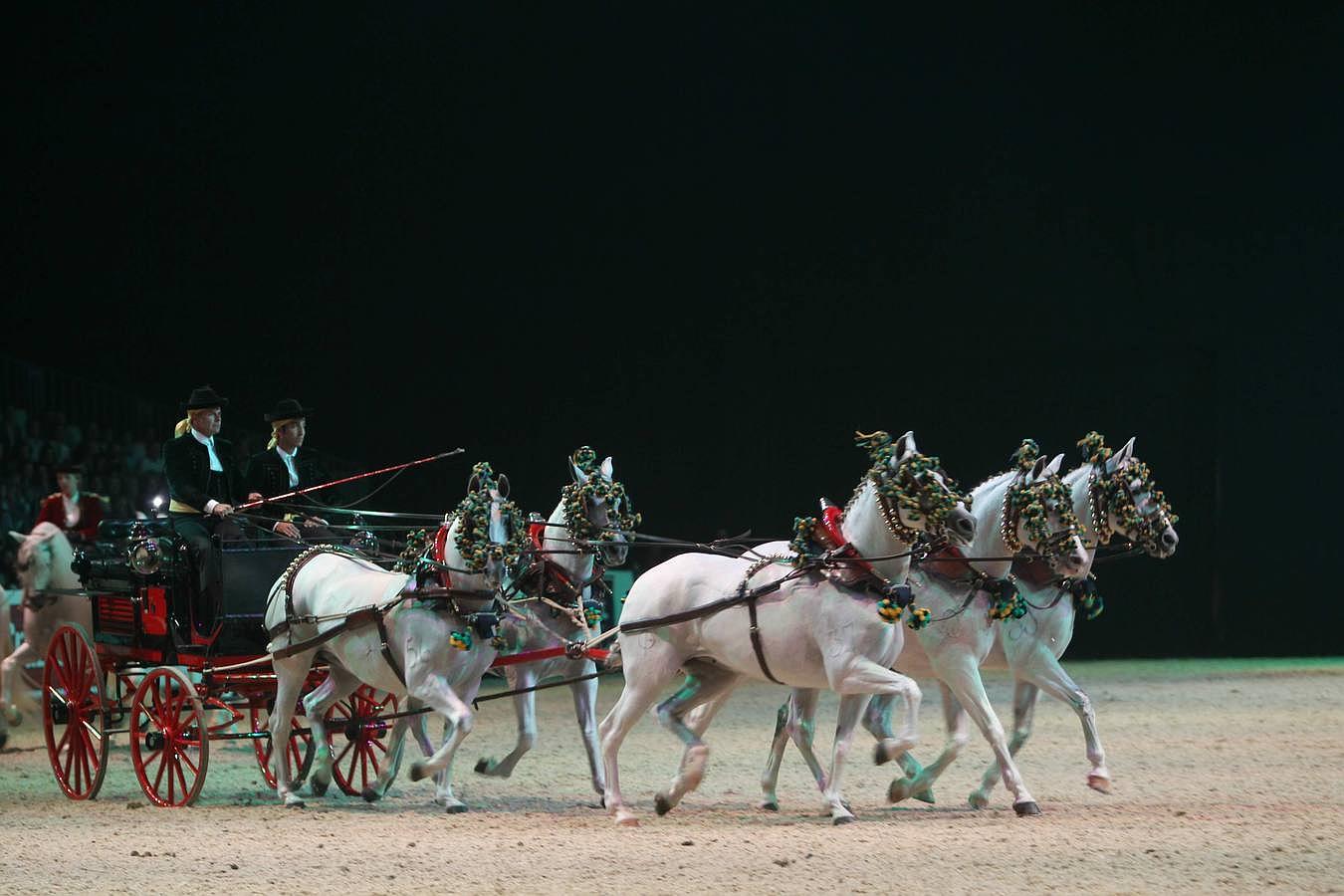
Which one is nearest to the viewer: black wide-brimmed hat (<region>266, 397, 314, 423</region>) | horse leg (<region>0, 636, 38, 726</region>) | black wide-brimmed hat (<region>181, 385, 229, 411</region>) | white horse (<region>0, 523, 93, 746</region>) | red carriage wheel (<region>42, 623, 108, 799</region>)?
red carriage wheel (<region>42, 623, 108, 799</region>)

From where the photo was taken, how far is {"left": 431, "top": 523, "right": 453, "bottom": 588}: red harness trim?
25.7 ft

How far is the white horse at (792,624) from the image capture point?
23.1ft

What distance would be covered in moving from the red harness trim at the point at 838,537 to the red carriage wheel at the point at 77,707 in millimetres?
3979

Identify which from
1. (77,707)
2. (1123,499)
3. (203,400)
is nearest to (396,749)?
(77,707)

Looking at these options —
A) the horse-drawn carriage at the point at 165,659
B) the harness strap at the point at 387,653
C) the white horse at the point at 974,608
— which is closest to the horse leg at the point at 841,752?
the white horse at the point at 974,608

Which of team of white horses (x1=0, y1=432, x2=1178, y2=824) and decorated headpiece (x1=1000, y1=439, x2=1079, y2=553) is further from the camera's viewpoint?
decorated headpiece (x1=1000, y1=439, x2=1079, y2=553)

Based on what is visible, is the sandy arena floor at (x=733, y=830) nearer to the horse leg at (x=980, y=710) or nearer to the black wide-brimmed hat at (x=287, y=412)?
the horse leg at (x=980, y=710)

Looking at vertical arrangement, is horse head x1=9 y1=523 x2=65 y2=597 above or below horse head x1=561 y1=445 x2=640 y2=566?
below

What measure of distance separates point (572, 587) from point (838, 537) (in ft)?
5.61

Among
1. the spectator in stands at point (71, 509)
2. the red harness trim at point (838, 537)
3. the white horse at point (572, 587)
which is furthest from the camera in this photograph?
the spectator in stands at point (71, 509)

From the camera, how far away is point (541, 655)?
839 cm

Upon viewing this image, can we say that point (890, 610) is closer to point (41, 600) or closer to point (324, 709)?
point (324, 709)

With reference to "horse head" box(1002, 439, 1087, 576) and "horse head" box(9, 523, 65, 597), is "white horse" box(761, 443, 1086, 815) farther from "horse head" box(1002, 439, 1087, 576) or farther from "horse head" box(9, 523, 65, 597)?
"horse head" box(9, 523, 65, 597)

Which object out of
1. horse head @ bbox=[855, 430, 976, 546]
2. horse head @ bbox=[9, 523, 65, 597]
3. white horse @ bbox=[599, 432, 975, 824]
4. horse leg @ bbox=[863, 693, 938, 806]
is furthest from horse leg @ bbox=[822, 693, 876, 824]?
horse head @ bbox=[9, 523, 65, 597]
